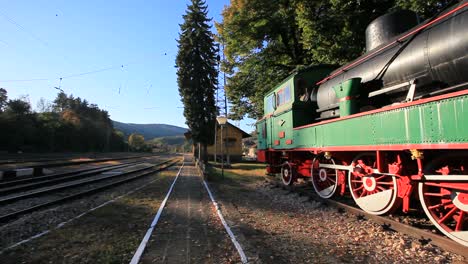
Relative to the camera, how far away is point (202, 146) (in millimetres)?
34031

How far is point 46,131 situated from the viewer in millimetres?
63312

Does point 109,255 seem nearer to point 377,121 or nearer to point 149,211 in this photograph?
point 149,211

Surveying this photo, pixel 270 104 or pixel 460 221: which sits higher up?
pixel 270 104

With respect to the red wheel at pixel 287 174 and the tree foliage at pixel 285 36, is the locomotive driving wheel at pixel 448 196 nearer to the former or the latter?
the red wheel at pixel 287 174

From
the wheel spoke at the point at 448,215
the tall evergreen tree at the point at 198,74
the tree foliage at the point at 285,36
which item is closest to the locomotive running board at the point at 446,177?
the wheel spoke at the point at 448,215

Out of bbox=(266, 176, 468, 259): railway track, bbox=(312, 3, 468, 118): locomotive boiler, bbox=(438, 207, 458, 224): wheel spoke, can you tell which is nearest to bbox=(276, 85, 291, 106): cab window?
bbox=(312, 3, 468, 118): locomotive boiler

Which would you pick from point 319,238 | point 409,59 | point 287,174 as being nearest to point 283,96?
point 287,174

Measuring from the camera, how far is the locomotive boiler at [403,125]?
495cm

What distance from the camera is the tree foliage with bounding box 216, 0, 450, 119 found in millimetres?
16984

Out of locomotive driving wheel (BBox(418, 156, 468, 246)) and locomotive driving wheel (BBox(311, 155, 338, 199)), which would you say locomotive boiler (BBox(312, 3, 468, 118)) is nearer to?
locomotive driving wheel (BBox(418, 156, 468, 246))

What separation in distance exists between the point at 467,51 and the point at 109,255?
619 cm

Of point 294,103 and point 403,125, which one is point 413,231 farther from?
point 294,103

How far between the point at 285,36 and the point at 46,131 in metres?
56.8

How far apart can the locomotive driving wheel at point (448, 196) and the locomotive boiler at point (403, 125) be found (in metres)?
0.01
